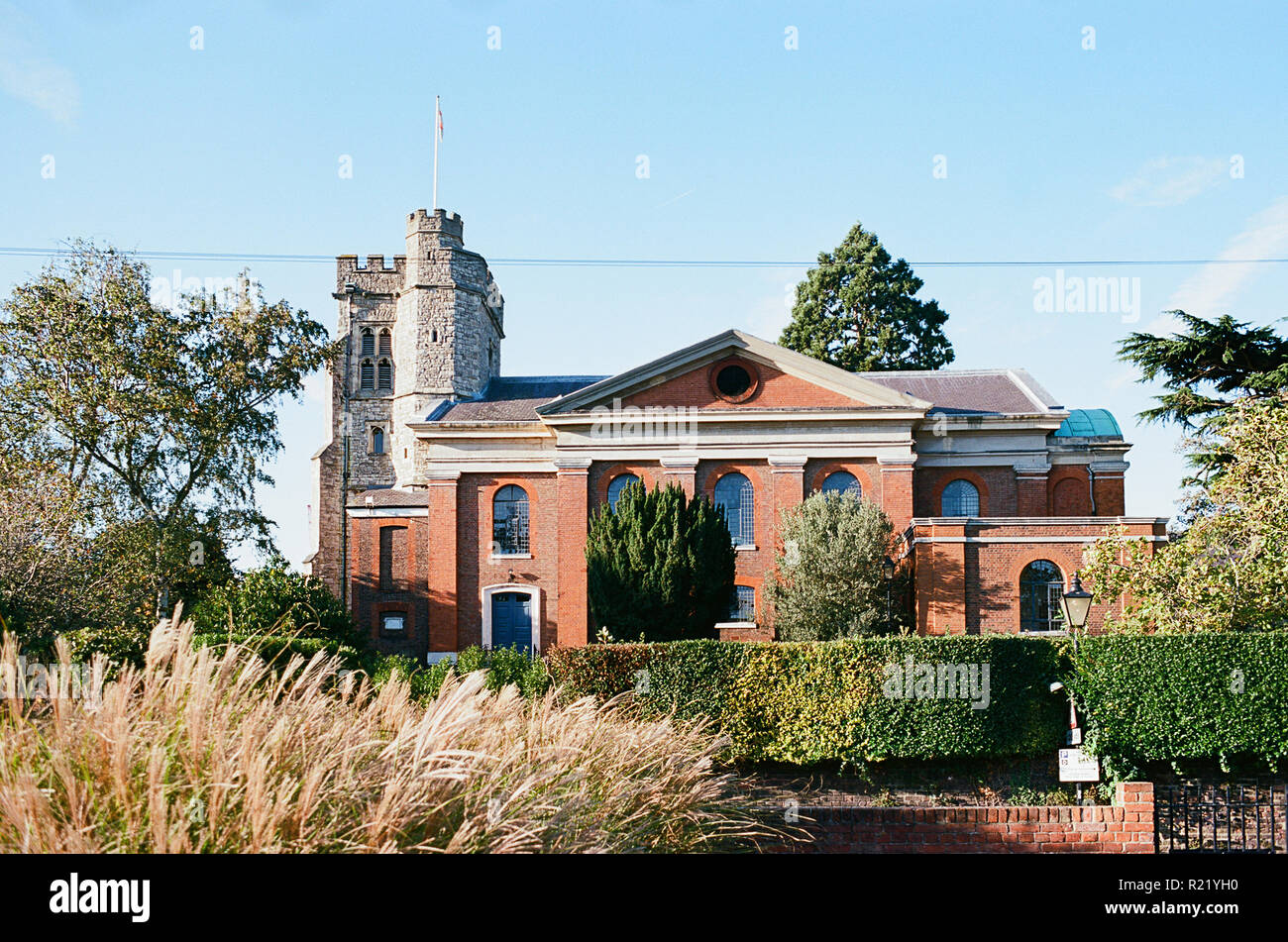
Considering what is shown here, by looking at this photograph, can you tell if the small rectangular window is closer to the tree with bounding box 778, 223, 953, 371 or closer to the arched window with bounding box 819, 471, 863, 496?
the arched window with bounding box 819, 471, 863, 496

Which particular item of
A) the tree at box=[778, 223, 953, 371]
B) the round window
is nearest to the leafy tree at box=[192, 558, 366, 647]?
the round window

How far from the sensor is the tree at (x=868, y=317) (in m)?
53.7

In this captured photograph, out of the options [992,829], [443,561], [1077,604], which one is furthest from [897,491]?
[992,829]

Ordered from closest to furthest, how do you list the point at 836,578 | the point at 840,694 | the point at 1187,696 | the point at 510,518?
the point at 1187,696
the point at 840,694
the point at 836,578
the point at 510,518

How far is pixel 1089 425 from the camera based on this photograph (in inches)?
1486

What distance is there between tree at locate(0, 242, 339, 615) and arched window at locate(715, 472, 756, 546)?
14975 millimetres

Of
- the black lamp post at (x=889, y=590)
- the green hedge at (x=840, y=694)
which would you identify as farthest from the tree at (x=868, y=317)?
the green hedge at (x=840, y=694)

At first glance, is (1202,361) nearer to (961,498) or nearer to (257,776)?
(961,498)

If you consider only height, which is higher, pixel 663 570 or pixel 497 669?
pixel 663 570

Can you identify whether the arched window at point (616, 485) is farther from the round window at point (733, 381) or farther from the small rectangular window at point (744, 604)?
the small rectangular window at point (744, 604)

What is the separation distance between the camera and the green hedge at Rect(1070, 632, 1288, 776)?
19453 mm

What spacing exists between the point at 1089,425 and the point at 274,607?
27920 mm
